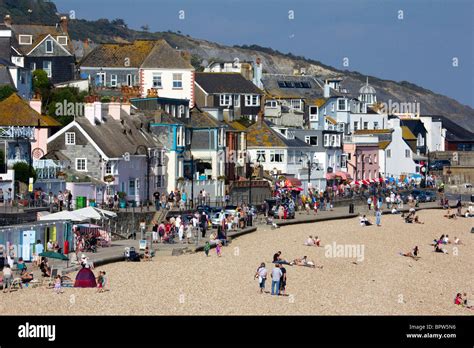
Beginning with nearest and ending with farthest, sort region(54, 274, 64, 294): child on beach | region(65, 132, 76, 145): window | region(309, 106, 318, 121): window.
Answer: region(54, 274, 64, 294): child on beach → region(65, 132, 76, 145): window → region(309, 106, 318, 121): window

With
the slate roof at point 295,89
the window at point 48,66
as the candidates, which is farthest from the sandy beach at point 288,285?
the slate roof at point 295,89

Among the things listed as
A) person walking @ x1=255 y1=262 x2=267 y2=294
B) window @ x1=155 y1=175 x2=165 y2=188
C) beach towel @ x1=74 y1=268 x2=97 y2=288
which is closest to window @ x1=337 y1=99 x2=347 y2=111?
window @ x1=155 y1=175 x2=165 y2=188

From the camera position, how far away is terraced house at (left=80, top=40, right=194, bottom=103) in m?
97.4

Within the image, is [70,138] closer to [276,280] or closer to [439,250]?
[439,250]

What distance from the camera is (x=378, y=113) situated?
5281 inches

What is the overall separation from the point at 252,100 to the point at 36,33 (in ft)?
57.5

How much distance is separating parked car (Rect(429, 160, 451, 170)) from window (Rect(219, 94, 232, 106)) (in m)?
29.2

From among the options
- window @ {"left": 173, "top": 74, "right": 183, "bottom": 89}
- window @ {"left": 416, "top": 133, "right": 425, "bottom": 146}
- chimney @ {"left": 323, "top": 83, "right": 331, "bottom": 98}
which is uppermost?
chimney @ {"left": 323, "top": 83, "right": 331, "bottom": 98}

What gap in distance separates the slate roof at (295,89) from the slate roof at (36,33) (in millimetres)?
22389

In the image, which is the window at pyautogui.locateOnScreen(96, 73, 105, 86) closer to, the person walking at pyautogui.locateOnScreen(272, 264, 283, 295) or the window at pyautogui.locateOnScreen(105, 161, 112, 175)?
the window at pyautogui.locateOnScreen(105, 161, 112, 175)

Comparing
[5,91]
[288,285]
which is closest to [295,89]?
[5,91]

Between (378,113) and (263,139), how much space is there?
36790mm

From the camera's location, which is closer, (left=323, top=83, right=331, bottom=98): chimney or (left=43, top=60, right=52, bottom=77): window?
(left=43, top=60, right=52, bottom=77): window

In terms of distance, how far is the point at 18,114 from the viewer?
70.4 metres
